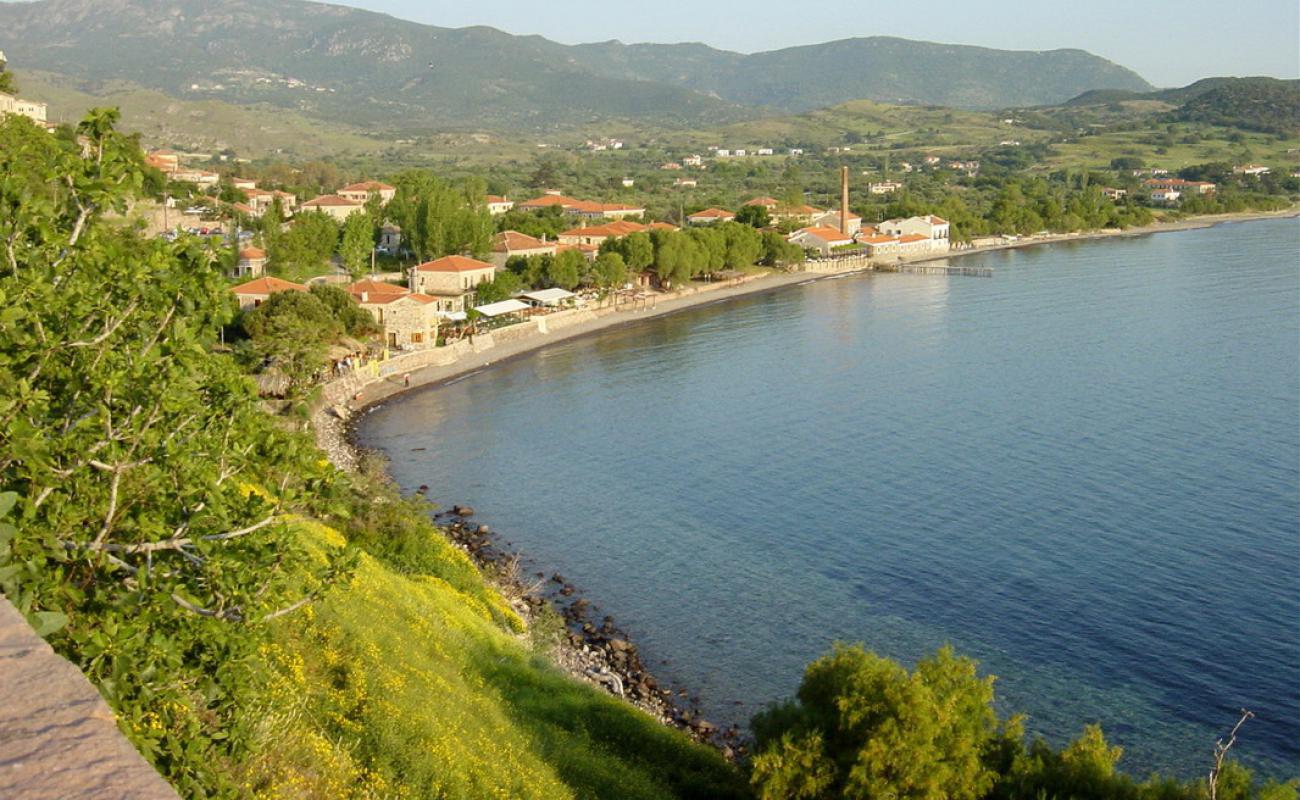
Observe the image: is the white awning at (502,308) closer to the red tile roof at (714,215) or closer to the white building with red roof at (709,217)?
the white building with red roof at (709,217)

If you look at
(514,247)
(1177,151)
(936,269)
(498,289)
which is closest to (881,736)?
(498,289)

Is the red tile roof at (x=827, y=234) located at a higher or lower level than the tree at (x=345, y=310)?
lower

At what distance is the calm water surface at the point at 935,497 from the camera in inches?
667

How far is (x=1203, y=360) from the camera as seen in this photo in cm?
3909

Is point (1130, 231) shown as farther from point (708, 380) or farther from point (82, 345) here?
point (82, 345)

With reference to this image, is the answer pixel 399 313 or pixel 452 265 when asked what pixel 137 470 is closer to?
pixel 399 313

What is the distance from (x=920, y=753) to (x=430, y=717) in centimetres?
386

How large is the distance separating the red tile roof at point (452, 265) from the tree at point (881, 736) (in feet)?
124

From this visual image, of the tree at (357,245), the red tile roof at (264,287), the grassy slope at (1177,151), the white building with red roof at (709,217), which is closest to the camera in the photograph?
the red tile roof at (264,287)

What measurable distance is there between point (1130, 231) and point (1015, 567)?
8002 centimetres

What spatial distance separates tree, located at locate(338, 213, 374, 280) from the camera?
157 ft

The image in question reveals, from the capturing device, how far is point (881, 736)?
32.1 feet

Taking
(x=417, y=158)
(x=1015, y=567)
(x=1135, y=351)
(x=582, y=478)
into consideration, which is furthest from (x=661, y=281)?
(x=417, y=158)

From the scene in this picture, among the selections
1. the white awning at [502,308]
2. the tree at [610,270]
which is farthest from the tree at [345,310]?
the tree at [610,270]
